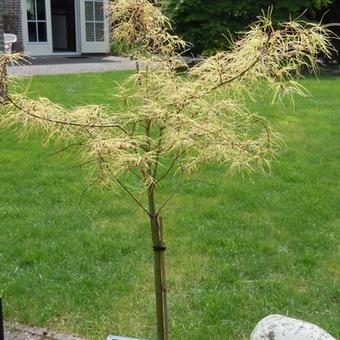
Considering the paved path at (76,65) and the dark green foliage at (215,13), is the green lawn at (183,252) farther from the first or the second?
the dark green foliage at (215,13)

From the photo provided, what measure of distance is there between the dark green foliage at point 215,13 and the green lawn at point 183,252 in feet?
26.6

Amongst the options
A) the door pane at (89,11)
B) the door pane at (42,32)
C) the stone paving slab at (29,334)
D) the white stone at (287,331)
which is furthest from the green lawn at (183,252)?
the door pane at (89,11)

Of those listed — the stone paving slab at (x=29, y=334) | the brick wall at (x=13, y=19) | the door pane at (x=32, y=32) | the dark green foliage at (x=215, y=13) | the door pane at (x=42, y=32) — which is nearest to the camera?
the stone paving slab at (x=29, y=334)

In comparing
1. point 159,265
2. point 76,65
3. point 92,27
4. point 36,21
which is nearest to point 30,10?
point 36,21

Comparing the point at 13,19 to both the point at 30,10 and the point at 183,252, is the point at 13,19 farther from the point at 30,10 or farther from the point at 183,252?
the point at 183,252

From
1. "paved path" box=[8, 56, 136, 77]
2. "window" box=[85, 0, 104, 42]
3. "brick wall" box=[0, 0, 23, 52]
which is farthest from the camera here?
"window" box=[85, 0, 104, 42]

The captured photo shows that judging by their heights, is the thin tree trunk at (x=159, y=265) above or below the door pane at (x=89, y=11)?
below

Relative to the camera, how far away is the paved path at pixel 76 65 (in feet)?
45.9

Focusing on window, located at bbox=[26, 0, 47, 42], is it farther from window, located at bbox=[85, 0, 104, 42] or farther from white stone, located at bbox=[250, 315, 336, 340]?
white stone, located at bbox=[250, 315, 336, 340]

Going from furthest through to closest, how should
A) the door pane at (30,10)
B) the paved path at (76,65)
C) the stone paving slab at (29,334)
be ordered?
the door pane at (30,10) < the paved path at (76,65) < the stone paving slab at (29,334)

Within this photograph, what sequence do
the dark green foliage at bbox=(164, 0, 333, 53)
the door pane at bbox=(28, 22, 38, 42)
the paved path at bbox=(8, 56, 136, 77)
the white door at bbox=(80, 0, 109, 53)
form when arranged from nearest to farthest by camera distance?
the dark green foliage at bbox=(164, 0, 333, 53) < the paved path at bbox=(8, 56, 136, 77) < the door pane at bbox=(28, 22, 38, 42) < the white door at bbox=(80, 0, 109, 53)

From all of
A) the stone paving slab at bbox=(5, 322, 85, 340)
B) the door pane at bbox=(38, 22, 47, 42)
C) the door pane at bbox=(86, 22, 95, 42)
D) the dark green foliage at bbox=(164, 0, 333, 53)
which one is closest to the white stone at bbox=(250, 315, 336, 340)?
the stone paving slab at bbox=(5, 322, 85, 340)

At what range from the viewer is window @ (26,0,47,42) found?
724 inches

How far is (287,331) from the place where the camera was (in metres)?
2.42
